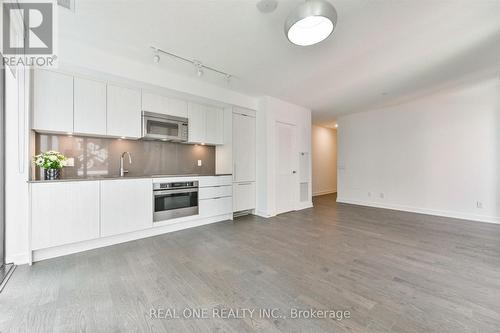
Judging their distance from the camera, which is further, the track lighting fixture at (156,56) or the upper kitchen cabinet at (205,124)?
the upper kitchen cabinet at (205,124)

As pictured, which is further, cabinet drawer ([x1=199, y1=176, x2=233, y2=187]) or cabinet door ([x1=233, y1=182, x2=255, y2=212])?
cabinet door ([x1=233, y1=182, x2=255, y2=212])

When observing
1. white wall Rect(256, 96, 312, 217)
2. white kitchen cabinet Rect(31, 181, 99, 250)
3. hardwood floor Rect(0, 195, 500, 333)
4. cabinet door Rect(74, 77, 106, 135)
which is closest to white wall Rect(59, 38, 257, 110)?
cabinet door Rect(74, 77, 106, 135)

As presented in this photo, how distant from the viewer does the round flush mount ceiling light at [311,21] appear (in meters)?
1.70

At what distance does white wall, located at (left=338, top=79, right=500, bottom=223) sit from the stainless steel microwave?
5.16m

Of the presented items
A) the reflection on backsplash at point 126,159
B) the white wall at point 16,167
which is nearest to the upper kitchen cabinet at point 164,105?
the reflection on backsplash at point 126,159

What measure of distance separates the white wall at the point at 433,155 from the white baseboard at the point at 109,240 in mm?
4839

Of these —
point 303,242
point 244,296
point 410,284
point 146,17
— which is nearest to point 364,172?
A: point 303,242

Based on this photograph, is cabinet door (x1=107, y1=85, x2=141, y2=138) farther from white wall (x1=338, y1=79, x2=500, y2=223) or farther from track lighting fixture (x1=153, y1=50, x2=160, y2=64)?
white wall (x1=338, y1=79, x2=500, y2=223)

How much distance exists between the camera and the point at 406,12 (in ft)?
6.77

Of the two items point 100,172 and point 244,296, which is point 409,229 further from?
point 100,172

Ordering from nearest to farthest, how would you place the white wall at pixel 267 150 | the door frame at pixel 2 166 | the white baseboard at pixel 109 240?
the door frame at pixel 2 166 < the white baseboard at pixel 109 240 < the white wall at pixel 267 150

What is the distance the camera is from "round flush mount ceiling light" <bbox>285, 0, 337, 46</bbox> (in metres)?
1.70

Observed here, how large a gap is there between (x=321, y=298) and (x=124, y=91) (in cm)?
380

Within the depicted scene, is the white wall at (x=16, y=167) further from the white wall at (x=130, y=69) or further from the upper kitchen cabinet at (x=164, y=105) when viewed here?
the upper kitchen cabinet at (x=164, y=105)
